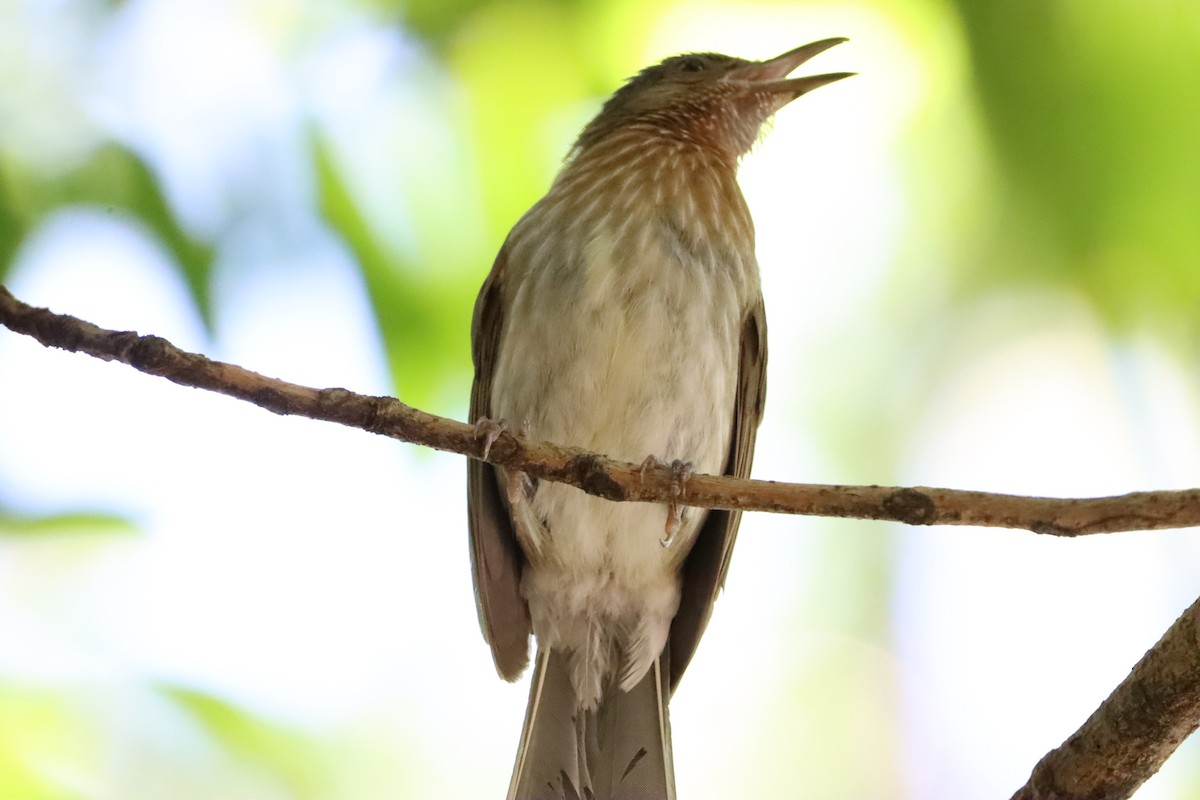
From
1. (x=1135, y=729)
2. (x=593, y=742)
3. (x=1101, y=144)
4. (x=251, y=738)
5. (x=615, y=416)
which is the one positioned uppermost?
(x=1101, y=144)

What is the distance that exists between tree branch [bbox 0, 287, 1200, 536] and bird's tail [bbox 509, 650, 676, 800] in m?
1.07

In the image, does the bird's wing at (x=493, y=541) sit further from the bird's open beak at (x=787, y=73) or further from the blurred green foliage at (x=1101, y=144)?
the blurred green foliage at (x=1101, y=144)

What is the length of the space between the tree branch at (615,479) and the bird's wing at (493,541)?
961 millimetres

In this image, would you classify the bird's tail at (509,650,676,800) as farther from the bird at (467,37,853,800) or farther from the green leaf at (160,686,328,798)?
the green leaf at (160,686,328,798)

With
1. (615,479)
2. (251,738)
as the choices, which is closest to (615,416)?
(615,479)

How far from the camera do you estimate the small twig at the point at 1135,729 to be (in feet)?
5.44

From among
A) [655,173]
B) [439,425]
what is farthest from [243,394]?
[655,173]

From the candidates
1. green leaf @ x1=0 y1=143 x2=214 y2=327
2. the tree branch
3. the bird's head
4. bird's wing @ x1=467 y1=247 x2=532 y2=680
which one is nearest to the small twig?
the tree branch

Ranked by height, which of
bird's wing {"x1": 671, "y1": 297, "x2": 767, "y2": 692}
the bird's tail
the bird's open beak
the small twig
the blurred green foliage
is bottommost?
the small twig

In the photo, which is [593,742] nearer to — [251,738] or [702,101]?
[251,738]

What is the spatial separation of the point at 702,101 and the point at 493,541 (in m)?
1.33

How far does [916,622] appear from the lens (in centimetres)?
304

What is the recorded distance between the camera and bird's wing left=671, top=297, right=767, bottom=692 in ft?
9.39

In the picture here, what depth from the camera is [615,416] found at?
2.61 meters
